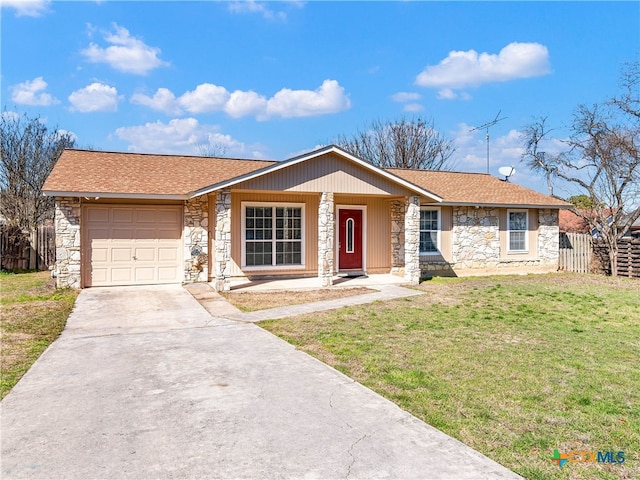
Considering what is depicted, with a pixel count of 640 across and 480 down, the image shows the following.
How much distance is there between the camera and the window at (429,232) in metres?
16.5

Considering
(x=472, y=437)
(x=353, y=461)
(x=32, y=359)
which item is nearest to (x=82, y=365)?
(x=32, y=359)

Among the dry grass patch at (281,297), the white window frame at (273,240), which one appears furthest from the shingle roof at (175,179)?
the dry grass patch at (281,297)

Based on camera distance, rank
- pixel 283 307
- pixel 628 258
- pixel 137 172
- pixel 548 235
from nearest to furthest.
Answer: pixel 283 307, pixel 137 172, pixel 628 258, pixel 548 235

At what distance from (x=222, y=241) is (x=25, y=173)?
17067 mm

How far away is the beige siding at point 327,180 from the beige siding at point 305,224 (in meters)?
1.63

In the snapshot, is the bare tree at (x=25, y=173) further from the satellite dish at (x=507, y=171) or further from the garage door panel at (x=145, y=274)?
the satellite dish at (x=507, y=171)

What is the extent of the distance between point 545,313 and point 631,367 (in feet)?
13.4

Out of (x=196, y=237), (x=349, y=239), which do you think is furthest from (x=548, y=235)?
(x=196, y=237)

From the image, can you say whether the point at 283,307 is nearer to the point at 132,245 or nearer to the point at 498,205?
the point at 132,245

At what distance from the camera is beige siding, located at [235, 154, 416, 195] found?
40.7 ft

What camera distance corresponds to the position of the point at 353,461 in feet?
11.2

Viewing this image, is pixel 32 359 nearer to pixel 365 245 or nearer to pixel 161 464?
pixel 161 464

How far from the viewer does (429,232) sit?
1664 centimetres

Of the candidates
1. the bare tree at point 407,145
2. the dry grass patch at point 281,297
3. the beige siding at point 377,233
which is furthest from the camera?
the bare tree at point 407,145
